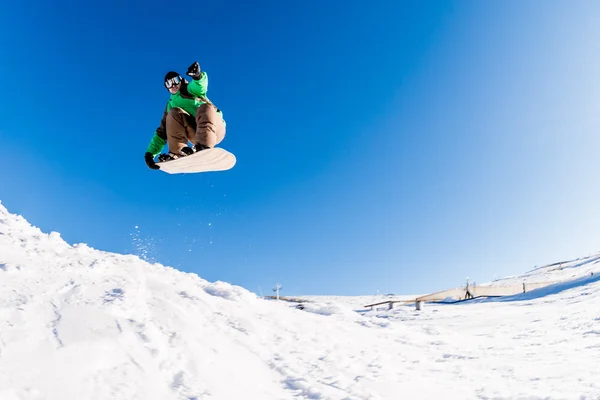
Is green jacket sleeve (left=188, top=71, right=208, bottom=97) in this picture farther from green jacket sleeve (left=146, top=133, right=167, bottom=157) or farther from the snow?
the snow

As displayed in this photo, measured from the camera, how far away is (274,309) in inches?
218

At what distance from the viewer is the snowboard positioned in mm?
6039

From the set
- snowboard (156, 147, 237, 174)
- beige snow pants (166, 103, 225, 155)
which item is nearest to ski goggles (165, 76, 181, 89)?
beige snow pants (166, 103, 225, 155)

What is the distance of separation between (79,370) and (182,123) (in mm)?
4628

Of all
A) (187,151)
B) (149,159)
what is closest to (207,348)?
(187,151)

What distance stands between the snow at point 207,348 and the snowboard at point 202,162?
1.65m

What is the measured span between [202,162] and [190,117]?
77 cm

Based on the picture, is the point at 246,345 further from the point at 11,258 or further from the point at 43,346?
the point at 11,258

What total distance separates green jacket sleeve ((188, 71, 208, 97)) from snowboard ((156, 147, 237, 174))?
0.99m

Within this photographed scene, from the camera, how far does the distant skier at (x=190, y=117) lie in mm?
6012

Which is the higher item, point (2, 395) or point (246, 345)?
point (246, 345)

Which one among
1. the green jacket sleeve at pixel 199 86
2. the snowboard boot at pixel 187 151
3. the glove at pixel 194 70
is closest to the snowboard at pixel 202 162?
the snowboard boot at pixel 187 151

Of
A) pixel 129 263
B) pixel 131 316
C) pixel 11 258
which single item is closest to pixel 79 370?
pixel 131 316

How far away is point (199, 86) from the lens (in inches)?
242
